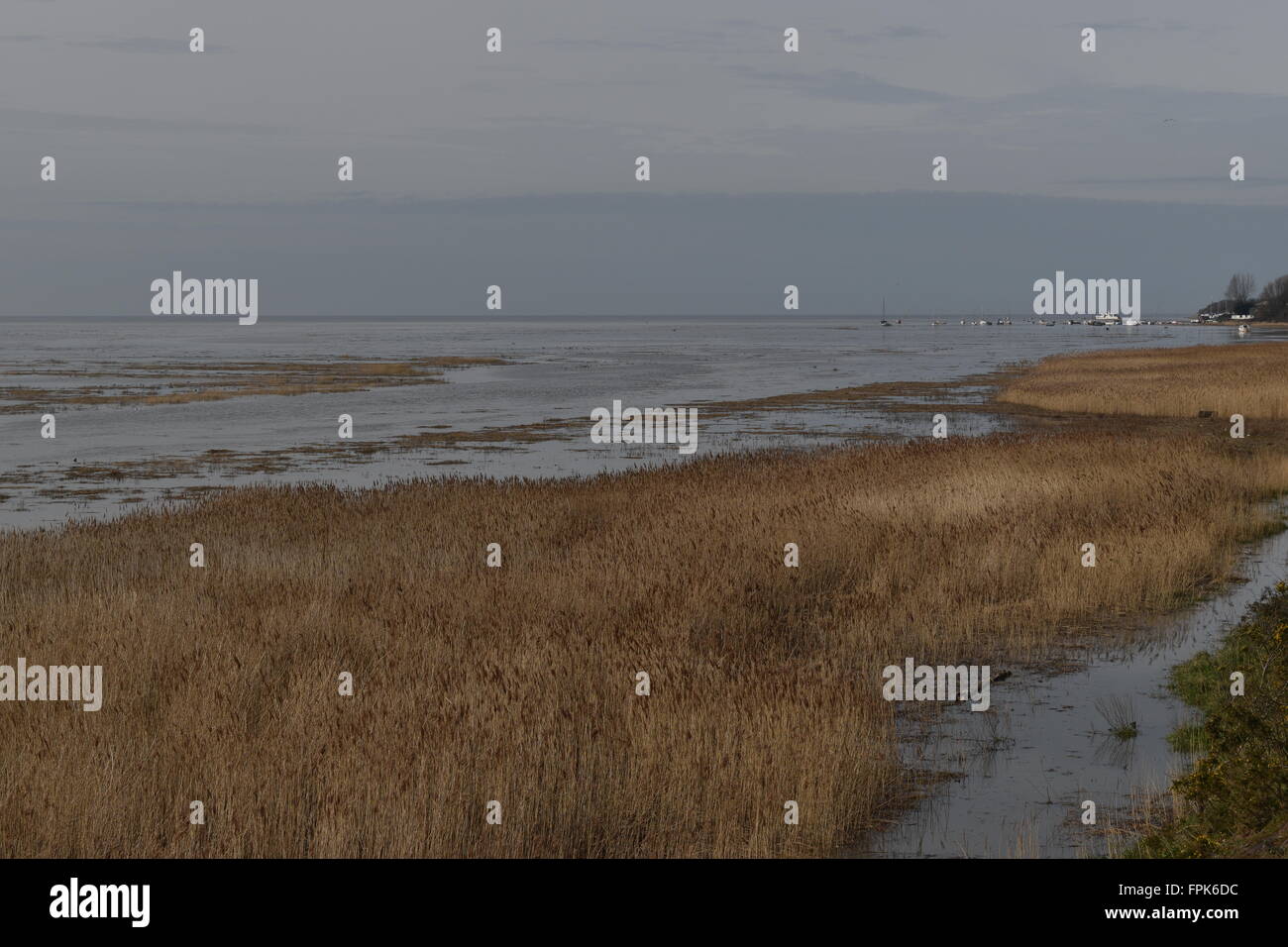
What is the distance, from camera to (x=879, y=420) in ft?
142

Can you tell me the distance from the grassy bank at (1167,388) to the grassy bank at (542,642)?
62.9 ft

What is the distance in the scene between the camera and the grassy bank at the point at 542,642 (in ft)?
25.3

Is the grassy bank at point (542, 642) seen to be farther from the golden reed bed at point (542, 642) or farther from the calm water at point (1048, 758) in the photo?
the calm water at point (1048, 758)

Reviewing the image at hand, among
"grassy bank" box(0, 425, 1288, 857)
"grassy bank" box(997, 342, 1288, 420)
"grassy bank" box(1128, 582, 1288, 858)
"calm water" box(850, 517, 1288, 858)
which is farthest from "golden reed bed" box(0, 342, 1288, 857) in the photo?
"grassy bank" box(997, 342, 1288, 420)

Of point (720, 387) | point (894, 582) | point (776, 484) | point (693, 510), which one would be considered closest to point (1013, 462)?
point (776, 484)

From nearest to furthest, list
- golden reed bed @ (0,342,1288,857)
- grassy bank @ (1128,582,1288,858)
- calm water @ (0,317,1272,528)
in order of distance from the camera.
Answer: grassy bank @ (1128,582,1288,858) → golden reed bed @ (0,342,1288,857) → calm water @ (0,317,1272,528)

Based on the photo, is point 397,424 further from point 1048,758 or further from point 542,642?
point 1048,758

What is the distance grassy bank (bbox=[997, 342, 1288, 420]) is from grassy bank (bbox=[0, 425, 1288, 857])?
19.2m

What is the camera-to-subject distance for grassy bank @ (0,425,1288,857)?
771cm

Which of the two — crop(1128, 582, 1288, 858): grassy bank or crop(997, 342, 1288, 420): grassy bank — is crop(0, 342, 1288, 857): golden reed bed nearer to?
crop(1128, 582, 1288, 858): grassy bank
